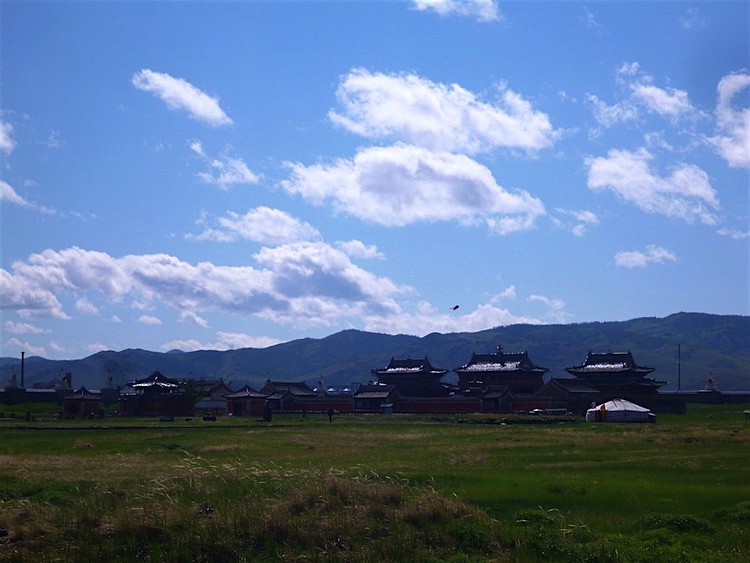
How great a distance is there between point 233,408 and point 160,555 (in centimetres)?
9899

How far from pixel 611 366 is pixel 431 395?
26626 mm

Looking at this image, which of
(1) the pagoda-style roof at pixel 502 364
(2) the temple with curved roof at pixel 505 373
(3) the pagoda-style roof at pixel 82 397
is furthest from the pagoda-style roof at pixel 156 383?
(2) the temple with curved roof at pixel 505 373

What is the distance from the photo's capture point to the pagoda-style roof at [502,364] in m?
116

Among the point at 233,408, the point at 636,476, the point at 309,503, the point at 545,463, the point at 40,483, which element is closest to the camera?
the point at 309,503

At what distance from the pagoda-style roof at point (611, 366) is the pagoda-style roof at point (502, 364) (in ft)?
19.3

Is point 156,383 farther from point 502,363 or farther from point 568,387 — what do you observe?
point 568,387

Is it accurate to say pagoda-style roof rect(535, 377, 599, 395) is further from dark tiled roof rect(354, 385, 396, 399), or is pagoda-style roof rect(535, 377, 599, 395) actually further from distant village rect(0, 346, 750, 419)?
dark tiled roof rect(354, 385, 396, 399)

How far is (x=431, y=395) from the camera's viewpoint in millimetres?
119250

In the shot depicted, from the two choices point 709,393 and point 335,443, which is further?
point 709,393

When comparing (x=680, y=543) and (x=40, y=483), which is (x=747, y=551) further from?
(x=40, y=483)

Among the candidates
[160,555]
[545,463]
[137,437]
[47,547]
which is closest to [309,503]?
[160,555]

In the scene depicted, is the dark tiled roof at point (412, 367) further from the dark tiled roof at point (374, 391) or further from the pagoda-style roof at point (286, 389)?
the pagoda-style roof at point (286, 389)

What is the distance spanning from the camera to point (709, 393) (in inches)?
4181

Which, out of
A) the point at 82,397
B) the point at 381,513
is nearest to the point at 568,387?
the point at 82,397
